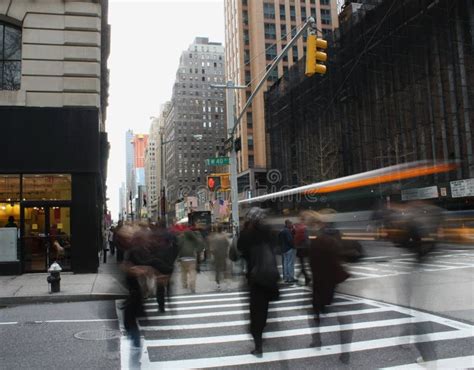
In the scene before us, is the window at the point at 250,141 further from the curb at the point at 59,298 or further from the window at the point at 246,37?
the curb at the point at 59,298

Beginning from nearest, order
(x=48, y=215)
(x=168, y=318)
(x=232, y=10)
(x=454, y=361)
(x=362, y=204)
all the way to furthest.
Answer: (x=454, y=361) < (x=168, y=318) < (x=48, y=215) < (x=362, y=204) < (x=232, y=10)

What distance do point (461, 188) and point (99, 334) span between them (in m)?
30.5

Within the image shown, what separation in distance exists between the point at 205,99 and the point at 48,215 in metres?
114

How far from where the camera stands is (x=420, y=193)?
2152 cm

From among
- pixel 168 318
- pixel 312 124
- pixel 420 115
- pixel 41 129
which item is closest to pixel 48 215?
pixel 41 129

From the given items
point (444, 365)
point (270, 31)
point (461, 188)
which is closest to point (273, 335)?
point (444, 365)

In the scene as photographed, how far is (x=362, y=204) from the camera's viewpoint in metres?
22.4

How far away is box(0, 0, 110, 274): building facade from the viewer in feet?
56.5

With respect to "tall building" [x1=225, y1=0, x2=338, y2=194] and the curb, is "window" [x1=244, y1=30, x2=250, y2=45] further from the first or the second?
the curb

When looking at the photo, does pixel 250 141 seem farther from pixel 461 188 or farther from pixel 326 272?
pixel 326 272

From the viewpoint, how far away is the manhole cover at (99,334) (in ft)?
26.3

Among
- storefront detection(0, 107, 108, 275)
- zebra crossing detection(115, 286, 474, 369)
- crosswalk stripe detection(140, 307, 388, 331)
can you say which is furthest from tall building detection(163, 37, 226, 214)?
crosswalk stripe detection(140, 307, 388, 331)

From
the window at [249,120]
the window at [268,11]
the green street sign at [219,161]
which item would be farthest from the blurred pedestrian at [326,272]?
the window at [268,11]

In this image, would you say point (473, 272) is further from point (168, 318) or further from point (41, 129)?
point (41, 129)
